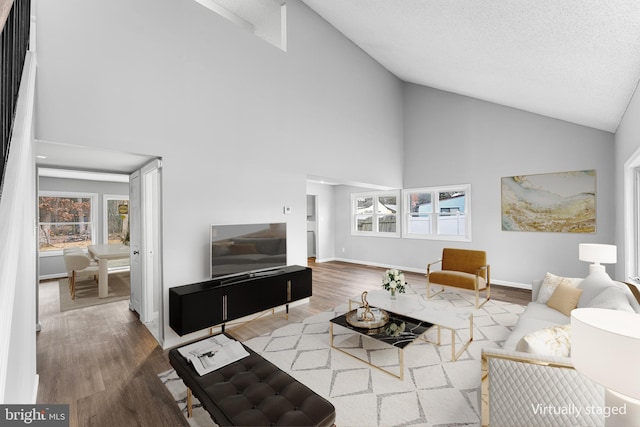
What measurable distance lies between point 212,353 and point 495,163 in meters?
5.91

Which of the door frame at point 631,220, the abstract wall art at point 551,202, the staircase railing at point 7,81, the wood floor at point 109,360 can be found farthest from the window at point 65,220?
the door frame at point 631,220

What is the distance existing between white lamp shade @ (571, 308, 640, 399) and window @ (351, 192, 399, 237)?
599 centimetres

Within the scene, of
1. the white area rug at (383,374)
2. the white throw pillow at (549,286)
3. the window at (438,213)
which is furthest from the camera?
the window at (438,213)

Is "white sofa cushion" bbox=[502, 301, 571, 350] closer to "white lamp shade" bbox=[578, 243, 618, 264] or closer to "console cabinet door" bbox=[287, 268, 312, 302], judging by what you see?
"white lamp shade" bbox=[578, 243, 618, 264]

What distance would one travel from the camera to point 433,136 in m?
6.51

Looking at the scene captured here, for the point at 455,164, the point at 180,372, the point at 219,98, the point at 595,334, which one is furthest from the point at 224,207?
the point at 455,164

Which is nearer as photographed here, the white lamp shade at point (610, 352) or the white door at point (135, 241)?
the white lamp shade at point (610, 352)

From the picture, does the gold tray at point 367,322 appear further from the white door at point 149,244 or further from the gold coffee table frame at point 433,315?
the white door at point 149,244

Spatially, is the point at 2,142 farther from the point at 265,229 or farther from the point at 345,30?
the point at 345,30

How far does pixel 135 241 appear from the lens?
13.4 feet

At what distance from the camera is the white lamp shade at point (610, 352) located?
107 centimetres

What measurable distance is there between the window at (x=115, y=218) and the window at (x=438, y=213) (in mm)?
7249

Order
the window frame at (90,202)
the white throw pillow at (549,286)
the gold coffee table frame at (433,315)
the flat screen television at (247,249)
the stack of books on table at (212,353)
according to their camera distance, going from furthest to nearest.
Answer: the window frame at (90,202) < the flat screen television at (247,249) < the white throw pillow at (549,286) < the gold coffee table frame at (433,315) < the stack of books on table at (212,353)

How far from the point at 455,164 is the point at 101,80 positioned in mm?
6143
